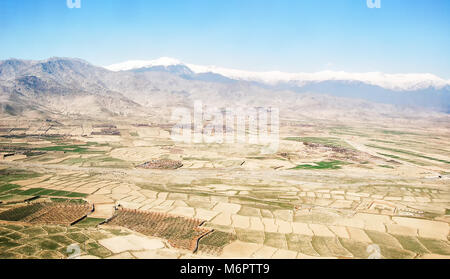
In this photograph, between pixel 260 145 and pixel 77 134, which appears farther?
pixel 77 134

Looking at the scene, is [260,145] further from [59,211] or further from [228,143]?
[59,211]

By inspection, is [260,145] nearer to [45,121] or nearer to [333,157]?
[333,157]

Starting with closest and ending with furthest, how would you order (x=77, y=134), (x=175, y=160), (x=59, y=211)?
(x=59, y=211) < (x=175, y=160) < (x=77, y=134)

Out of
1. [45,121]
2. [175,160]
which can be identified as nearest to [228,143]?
[175,160]

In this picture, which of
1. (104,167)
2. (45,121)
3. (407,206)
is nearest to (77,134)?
(45,121)

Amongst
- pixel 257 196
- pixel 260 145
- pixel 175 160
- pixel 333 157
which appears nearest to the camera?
pixel 257 196

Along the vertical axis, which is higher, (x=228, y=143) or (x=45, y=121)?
(x=45, y=121)
